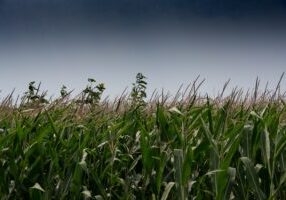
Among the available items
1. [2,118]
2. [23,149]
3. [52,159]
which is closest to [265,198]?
[52,159]

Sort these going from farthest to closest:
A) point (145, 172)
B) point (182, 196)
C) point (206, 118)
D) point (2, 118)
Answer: point (2, 118) < point (206, 118) < point (145, 172) < point (182, 196)

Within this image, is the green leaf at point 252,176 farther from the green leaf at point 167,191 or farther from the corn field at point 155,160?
the green leaf at point 167,191

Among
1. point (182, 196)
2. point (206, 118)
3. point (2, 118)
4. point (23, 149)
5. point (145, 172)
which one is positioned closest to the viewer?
point (182, 196)

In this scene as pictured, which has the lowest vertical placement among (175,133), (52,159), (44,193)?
A: (44,193)

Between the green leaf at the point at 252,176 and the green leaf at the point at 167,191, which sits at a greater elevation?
the green leaf at the point at 252,176

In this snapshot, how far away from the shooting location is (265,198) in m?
2.46

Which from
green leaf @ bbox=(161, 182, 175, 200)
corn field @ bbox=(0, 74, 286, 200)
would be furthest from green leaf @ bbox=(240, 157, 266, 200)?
green leaf @ bbox=(161, 182, 175, 200)

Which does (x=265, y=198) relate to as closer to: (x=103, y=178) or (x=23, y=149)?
(x=103, y=178)

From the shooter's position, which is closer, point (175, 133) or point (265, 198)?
point (265, 198)

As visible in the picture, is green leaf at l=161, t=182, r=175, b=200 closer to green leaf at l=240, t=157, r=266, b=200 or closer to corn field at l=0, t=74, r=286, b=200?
corn field at l=0, t=74, r=286, b=200

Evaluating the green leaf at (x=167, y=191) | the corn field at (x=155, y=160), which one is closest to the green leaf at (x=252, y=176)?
the corn field at (x=155, y=160)

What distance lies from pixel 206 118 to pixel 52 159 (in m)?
1.09

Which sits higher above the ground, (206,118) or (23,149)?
(206,118)

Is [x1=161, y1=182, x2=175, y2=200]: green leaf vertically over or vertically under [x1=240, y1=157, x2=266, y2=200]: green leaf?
under
